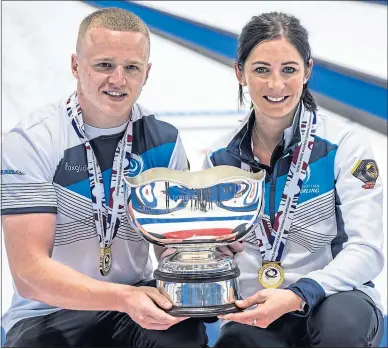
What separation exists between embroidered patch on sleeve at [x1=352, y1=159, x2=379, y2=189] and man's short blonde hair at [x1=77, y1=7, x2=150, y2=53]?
19.5 inches

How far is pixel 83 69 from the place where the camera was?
1.58m

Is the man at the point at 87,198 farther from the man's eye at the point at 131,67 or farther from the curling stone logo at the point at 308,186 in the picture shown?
the curling stone logo at the point at 308,186

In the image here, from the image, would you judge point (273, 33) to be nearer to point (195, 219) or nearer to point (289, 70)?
point (289, 70)

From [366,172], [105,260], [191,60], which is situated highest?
[366,172]

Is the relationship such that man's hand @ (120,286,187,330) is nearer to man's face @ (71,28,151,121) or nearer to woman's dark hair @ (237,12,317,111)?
man's face @ (71,28,151,121)

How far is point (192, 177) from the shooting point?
1405 mm

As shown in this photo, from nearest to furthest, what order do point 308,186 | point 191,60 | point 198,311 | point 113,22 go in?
1. point 198,311
2. point 113,22
3. point 308,186
4. point 191,60

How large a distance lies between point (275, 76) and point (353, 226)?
13.1 inches

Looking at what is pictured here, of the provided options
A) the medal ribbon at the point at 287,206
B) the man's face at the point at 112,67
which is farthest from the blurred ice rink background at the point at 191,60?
the man's face at the point at 112,67

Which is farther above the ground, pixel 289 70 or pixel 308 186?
pixel 289 70

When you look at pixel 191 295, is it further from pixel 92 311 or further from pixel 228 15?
pixel 228 15

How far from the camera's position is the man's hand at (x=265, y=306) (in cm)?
141

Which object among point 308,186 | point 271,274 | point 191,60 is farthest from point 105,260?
point 191,60

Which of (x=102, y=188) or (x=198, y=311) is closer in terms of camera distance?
(x=198, y=311)
